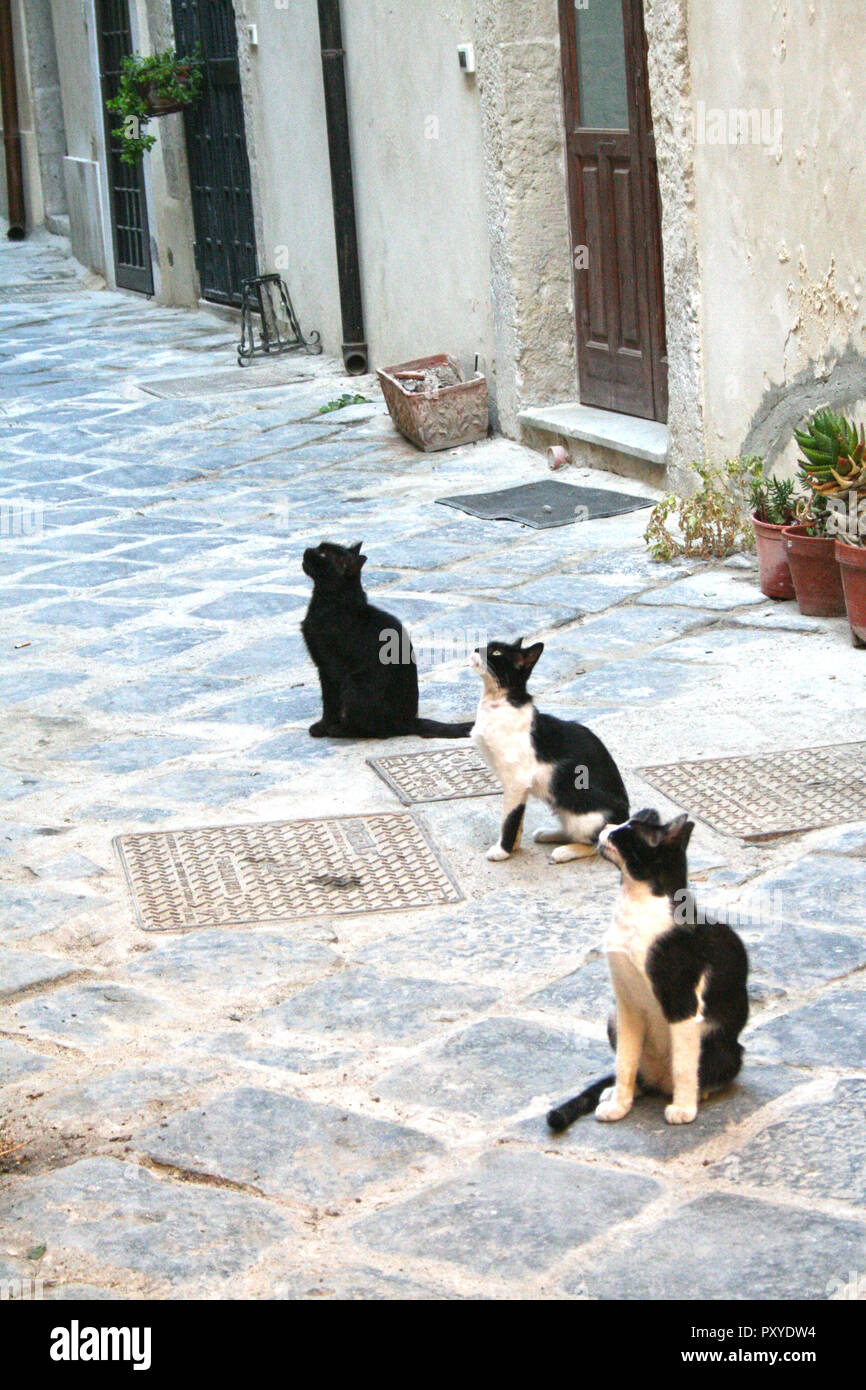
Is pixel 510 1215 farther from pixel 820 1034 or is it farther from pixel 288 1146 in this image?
pixel 820 1034

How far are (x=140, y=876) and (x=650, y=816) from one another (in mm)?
1850

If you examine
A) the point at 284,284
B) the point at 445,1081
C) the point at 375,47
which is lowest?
the point at 445,1081

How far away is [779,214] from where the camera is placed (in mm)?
6797

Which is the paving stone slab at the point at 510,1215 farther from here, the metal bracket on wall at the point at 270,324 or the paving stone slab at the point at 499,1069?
the metal bracket on wall at the point at 270,324

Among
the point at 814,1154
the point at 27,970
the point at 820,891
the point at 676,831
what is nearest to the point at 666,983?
the point at 676,831

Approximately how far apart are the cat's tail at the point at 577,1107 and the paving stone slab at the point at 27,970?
133 centimetres

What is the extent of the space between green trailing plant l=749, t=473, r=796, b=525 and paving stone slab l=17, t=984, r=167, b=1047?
140 inches

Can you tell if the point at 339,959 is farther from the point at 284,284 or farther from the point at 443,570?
the point at 284,284

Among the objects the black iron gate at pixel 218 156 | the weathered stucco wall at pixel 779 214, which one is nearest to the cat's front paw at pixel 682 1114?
the weathered stucco wall at pixel 779 214

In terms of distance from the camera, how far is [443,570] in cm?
736

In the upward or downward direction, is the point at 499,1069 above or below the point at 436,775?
below

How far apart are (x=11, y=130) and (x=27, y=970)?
20.8 m

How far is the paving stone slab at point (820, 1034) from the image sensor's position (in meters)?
3.30

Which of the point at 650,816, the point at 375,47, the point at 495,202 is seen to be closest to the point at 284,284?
the point at 375,47
